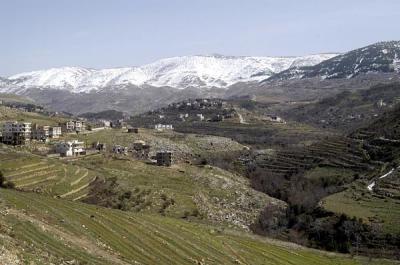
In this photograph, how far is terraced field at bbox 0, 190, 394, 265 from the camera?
2855cm

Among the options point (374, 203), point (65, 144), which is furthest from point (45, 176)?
point (374, 203)

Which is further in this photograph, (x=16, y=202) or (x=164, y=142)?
(x=164, y=142)

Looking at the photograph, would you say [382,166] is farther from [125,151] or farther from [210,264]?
[210,264]

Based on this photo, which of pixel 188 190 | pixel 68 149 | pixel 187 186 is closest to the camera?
pixel 188 190

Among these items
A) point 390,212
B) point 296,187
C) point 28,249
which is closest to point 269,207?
point 296,187

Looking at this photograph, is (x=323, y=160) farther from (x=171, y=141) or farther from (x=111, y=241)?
(x=111, y=241)

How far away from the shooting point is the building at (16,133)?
122m

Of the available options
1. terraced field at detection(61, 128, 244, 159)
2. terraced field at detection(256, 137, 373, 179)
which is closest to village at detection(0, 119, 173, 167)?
terraced field at detection(61, 128, 244, 159)

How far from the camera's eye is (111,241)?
36.1 metres

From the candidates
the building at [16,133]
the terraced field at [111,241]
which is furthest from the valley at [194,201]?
the building at [16,133]

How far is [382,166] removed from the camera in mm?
102688

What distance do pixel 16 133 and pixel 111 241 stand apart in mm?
99354

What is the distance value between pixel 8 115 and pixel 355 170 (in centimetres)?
11797

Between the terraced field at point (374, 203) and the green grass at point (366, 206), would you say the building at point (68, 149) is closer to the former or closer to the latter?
the green grass at point (366, 206)
